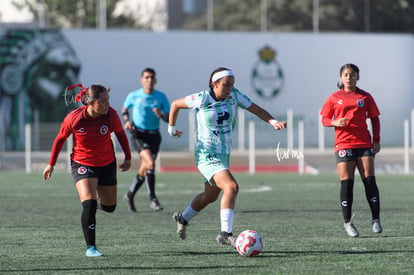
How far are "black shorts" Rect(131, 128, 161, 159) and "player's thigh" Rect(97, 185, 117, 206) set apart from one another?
17.8ft

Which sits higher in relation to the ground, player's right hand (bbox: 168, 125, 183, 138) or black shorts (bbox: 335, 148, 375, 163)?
player's right hand (bbox: 168, 125, 183, 138)

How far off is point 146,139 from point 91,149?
18.9ft

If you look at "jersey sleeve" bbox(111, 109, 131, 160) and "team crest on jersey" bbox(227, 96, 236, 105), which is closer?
"jersey sleeve" bbox(111, 109, 131, 160)

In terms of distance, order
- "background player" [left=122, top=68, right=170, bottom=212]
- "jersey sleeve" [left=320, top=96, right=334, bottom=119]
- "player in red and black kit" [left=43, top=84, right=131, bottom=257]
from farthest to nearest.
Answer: "background player" [left=122, top=68, right=170, bottom=212], "jersey sleeve" [left=320, top=96, right=334, bottom=119], "player in red and black kit" [left=43, top=84, right=131, bottom=257]

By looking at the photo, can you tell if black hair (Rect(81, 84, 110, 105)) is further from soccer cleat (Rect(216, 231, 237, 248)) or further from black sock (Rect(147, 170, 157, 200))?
black sock (Rect(147, 170, 157, 200))

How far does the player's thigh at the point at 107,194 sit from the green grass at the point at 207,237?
52cm

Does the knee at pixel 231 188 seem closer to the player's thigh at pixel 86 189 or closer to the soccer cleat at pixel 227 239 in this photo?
the soccer cleat at pixel 227 239

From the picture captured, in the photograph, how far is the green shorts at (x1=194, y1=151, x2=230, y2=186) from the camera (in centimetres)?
991

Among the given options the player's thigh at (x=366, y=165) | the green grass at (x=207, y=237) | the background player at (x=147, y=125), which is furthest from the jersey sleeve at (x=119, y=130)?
the background player at (x=147, y=125)

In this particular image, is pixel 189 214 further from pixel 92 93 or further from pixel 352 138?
pixel 352 138

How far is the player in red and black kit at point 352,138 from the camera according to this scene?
37.3ft

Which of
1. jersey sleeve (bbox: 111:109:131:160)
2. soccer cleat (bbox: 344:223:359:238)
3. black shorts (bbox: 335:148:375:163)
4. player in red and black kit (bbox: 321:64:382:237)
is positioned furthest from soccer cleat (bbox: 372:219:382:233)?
jersey sleeve (bbox: 111:109:131:160)

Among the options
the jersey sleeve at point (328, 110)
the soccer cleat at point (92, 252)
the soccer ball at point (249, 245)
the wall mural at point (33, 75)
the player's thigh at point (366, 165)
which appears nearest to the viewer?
the soccer ball at point (249, 245)

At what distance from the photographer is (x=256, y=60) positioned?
43.6 meters
